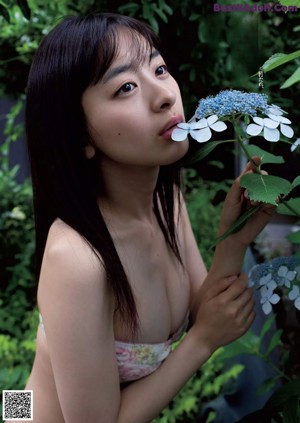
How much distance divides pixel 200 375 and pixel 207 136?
3.86ft

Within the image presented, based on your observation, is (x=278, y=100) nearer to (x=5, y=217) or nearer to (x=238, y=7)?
(x=238, y=7)

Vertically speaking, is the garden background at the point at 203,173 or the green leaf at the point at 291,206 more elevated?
the green leaf at the point at 291,206

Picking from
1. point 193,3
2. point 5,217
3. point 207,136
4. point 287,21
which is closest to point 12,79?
point 5,217

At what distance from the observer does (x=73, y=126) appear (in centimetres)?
97

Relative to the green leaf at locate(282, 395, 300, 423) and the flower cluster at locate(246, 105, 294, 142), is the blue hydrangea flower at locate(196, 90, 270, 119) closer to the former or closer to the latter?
the flower cluster at locate(246, 105, 294, 142)

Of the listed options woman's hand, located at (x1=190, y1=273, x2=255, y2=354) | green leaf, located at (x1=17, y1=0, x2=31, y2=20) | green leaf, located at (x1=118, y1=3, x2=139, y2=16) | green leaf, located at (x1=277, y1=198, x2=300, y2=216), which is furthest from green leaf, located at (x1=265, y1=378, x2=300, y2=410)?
green leaf, located at (x1=118, y1=3, x2=139, y2=16)

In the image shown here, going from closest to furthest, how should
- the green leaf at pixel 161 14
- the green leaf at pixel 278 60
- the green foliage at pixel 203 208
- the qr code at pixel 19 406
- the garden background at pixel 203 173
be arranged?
the green leaf at pixel 278 60
the qr code at pixel 19 406
the garden background at pixel 203 173
the green leaf at pixel 161 14
the green foliage at pixel 203 208

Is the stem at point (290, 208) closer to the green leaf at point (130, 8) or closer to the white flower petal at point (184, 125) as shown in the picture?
the white flower petal at point (184, 125)

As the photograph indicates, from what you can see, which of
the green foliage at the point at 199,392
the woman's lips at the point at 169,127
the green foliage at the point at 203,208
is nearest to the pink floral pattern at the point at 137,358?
the woman's lips at the point at 169,127

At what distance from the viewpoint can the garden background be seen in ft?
5.30

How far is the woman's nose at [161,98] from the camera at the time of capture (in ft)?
2.96

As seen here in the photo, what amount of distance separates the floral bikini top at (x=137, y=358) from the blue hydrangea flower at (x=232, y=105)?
0.46 m

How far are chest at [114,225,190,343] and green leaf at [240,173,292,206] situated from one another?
0.30 metres

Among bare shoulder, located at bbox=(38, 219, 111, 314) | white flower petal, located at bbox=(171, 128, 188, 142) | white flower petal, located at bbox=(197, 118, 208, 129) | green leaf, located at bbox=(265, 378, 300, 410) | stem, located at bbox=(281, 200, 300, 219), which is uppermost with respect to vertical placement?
white flower petal, located at bbox=(197, 118, 208, 129)
